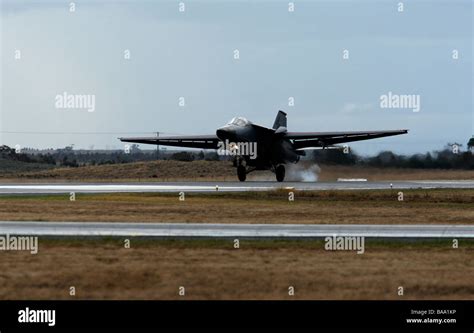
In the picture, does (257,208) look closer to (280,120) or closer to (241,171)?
(241,171)

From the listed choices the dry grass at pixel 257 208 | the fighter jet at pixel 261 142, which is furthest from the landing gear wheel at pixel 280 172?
the dry grass at pixel 257 208

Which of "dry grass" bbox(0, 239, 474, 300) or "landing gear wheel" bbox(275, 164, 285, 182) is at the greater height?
"landing gear wheel" bbox(275, 164, 285, 182)

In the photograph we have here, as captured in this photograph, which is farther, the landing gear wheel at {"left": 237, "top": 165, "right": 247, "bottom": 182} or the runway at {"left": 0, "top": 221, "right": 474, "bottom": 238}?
the landing gear wheel at {"left": 237, "top": 165, "right": 247, "bottom": 182}

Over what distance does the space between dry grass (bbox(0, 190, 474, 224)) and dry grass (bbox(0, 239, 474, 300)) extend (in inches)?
316

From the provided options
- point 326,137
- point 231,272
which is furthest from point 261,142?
point 231,272

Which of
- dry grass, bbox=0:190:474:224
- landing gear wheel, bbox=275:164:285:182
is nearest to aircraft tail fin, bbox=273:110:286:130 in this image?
landing gear wheel, bbox=275:164:285:182

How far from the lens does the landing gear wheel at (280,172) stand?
212ft

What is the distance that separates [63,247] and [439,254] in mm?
9104

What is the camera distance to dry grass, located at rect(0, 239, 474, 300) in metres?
19.2

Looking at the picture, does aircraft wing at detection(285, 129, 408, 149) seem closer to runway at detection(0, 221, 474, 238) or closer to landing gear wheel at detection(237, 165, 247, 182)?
landing gear wheel at detection(237, 165, 247, 182)

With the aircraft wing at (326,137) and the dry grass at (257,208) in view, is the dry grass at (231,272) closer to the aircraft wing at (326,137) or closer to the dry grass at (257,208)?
the dry grass at (257,208)
